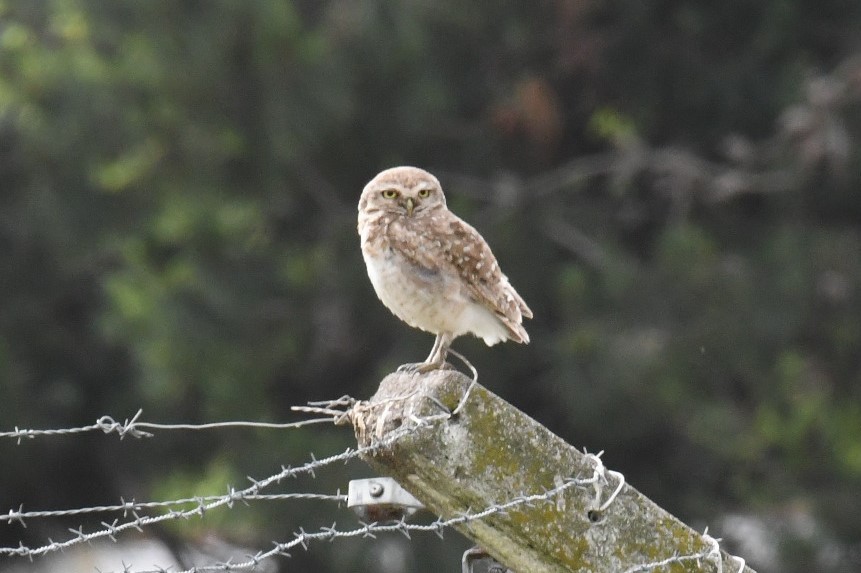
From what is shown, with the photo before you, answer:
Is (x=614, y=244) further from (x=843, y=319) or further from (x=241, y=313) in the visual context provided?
(x=241, y=313)

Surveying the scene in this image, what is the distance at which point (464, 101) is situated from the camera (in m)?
11.6

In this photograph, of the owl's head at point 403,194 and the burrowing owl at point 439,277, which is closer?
the burrowing owl at point 439,277

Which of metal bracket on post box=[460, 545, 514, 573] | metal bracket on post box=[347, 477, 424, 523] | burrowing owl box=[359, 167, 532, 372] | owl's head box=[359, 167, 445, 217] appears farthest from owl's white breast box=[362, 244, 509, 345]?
metal bracket on post box=[460, 545, 514, 573]

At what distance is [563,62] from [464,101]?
77cm

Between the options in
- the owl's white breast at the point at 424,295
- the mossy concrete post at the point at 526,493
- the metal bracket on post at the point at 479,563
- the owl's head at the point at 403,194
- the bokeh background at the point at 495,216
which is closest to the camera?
the mossy concrete post at the point at 526,493

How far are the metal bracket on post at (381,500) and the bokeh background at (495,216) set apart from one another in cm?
691

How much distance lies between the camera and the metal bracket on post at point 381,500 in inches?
122

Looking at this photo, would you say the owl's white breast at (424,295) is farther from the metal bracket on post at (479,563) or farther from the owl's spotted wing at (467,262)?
the metal bracket on post at (479,563)

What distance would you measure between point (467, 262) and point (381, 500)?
1567mm

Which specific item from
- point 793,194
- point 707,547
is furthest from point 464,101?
point 707,547

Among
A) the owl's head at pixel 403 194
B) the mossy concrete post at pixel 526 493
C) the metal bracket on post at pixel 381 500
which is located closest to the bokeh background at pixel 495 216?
the owl's head at pixel 403 194

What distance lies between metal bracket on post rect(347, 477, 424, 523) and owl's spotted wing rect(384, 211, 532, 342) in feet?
4.78

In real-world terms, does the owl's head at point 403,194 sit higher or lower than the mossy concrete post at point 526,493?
higher

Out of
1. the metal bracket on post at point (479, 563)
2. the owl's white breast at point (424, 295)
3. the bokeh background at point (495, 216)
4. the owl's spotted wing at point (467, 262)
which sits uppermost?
the bokeh background at point (495, 216)
